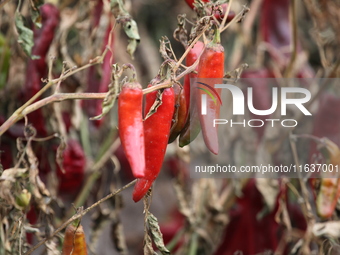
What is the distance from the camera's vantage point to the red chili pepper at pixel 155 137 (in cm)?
105

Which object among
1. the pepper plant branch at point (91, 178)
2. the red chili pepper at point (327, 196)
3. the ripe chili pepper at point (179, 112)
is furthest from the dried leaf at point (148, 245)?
the pepper plant branch at point (91, 178)

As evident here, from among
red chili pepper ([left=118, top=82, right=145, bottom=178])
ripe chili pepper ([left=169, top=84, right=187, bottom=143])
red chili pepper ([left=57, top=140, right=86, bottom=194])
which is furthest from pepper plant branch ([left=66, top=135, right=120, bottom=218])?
red chili pepper ([left=118, top=82, right=145, bottom=178])

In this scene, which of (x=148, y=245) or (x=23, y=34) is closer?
(x=148, y=245)

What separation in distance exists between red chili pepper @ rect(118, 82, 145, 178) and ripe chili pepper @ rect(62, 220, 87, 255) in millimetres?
225

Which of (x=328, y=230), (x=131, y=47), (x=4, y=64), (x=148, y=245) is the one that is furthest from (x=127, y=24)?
(x=328, y=230)

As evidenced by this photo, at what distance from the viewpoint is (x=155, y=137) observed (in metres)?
1.06

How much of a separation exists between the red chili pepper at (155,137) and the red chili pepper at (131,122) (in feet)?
0.17

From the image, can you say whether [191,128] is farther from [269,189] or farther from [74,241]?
[269,189]

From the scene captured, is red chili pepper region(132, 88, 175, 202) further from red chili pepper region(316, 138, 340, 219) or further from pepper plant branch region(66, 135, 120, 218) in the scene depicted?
pepper plant branch region(66, 135, 120, 218)

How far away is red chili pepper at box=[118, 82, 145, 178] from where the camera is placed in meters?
0.99

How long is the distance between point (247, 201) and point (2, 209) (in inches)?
36.1

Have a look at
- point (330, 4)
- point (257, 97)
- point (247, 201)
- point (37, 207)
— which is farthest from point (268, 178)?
point (37, 207)

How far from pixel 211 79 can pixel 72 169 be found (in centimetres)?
83

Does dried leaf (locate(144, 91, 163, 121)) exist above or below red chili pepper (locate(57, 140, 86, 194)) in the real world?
above
